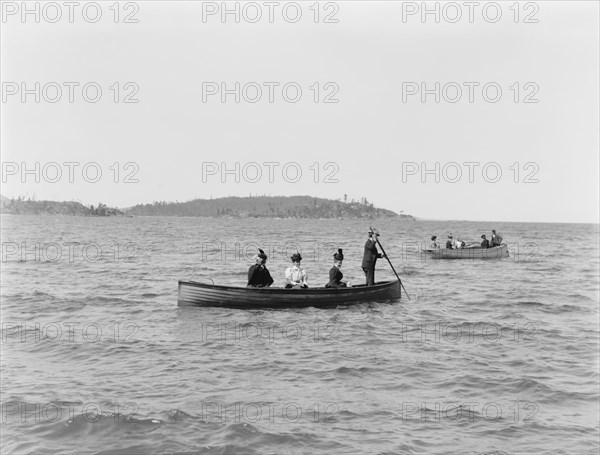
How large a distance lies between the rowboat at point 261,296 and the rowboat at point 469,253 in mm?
25196

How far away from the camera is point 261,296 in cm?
1891

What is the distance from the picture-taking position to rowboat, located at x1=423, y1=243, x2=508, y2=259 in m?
43.3

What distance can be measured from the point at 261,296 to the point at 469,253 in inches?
1120

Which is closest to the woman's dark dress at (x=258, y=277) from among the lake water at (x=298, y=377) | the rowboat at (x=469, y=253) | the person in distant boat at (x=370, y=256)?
the lake water at (x=298, y=377)

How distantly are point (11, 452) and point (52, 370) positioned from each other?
417 centimetres

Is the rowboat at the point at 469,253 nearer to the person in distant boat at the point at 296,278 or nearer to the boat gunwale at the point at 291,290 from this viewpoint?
the boat gunwale at the point at 291,290

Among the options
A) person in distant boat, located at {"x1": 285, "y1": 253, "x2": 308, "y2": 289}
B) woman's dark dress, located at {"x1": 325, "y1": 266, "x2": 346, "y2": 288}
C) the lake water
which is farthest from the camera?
woman's dark dress, located at {"x1": 325, "y1": 266, "x2": 346, "y2": 288}

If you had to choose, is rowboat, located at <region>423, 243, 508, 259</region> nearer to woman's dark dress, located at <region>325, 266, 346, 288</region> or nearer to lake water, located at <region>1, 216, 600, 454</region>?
lake water, located at <region>1, 216, 600, 454</region>

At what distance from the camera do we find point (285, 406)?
984cm

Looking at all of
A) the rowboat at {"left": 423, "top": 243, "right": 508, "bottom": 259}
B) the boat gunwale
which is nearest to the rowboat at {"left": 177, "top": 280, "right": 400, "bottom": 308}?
the boat gunwale

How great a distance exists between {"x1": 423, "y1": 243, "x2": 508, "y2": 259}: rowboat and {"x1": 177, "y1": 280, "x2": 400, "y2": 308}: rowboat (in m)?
25.2

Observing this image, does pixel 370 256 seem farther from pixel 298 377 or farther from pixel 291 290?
pixel 298 377

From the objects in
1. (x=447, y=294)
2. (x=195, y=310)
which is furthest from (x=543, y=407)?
(x=447, y=294)

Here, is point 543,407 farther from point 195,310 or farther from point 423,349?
point 195,310
